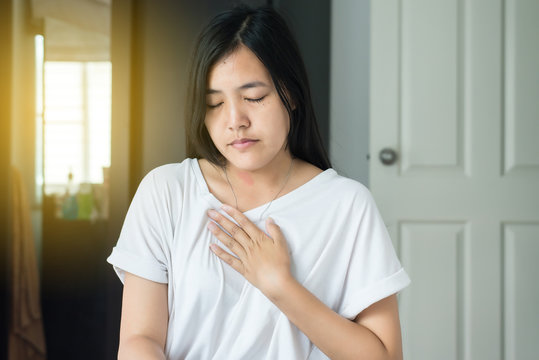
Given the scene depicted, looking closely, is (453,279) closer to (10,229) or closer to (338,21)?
(338,21)

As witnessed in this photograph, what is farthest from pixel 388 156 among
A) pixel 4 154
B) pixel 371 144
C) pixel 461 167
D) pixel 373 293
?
pixel 4 154

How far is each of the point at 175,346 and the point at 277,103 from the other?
467mm

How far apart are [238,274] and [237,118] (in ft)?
0.90

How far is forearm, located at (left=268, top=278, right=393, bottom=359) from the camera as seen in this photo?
0.82 meters

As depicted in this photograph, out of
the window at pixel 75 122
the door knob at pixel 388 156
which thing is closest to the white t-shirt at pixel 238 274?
the door knob at pixel 388 156

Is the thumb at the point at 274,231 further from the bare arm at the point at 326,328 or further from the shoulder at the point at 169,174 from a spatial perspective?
the shoulder at the point at 169,174

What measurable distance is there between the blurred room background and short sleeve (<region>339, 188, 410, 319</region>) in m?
0.77

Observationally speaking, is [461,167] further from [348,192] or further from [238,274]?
[238,274]

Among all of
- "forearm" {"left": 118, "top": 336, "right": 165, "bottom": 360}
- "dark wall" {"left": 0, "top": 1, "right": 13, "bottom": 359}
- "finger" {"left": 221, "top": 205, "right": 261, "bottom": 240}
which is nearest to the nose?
"finger" {"left": 221, "top": 205, "right": 261, "bottom": 240}

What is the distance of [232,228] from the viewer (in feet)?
2.94

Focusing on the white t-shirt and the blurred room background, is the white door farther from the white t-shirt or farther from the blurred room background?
the white t-shirt

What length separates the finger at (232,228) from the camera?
2.89ft

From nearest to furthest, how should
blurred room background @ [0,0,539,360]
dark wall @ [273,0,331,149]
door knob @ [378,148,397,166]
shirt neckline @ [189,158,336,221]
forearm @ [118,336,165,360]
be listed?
forearm @ [118,336,165,360]
shirt neckline @ [189,158,336,221]
blurred room background @ [0,0,539,360]
door knob @ [378,148,397,166]
dark wall @ [273,0,331,149]

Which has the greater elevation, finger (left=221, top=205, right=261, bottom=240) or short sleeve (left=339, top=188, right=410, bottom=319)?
finger (left=221, top=205, right=261, bottom=240)
